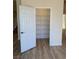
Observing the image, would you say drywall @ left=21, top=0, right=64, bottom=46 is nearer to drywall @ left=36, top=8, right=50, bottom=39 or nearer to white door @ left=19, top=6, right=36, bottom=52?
white door @ left=19, top=6, right=36, bottom=52

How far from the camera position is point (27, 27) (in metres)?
5.65

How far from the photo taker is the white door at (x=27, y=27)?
5.30m

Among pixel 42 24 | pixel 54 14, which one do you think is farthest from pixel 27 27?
pixel 42 24

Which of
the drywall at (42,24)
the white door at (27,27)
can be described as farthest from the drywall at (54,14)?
the drywall at (42,24)

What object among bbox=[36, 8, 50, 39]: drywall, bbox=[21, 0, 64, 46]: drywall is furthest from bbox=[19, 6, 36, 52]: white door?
bbox=[36, 8, 50, 39]: drywall

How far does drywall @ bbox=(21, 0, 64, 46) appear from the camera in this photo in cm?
636

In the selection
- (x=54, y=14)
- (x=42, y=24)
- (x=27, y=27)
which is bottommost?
(x=27, y=27)

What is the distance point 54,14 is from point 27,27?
5.64 feet

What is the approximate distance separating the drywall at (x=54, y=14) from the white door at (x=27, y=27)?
583 millimetres

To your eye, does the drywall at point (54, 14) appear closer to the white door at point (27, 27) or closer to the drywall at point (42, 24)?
the white door at point (27, 27)

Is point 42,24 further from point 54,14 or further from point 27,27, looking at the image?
point 27,27

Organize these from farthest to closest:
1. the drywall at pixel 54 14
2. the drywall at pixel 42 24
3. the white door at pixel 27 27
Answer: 1. the drywall at pixel 42 24
2. the drywall at pixel 54 14
3. the white door at pixel 27 27

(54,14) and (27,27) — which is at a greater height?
(54,14)
